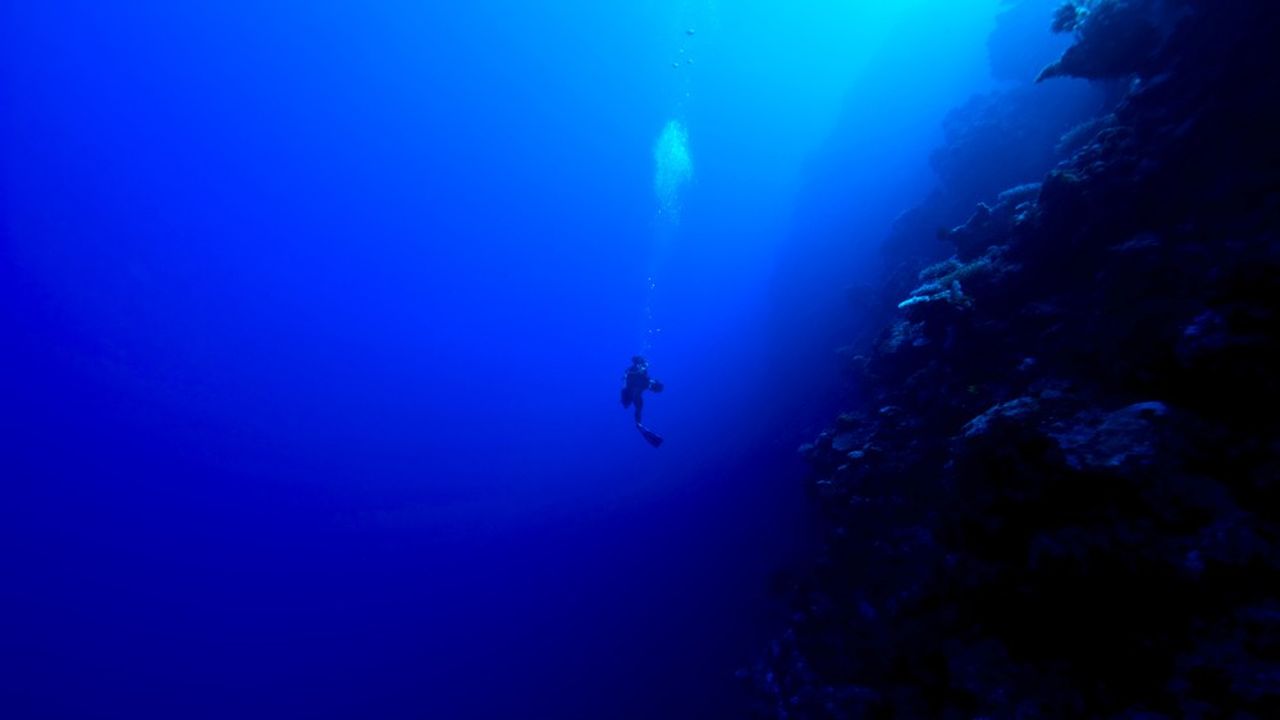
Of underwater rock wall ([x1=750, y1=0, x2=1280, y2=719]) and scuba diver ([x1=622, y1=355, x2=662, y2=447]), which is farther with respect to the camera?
scuba diver ([x1=622, y1=355, x2=662, y2=447])

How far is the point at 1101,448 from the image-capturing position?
4.93 metres

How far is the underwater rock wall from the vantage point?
14.1 ft

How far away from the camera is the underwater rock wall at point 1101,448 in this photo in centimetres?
431

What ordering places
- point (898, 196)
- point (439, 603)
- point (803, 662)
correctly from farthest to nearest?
point (439, 603), point (898, 196), point (803, 662)

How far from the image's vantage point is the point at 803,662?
970 cm

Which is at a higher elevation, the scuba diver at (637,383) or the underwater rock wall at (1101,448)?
the scuba diver at (637,383)

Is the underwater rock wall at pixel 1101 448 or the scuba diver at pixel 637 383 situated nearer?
the underwater rock wall at pixel 1101 448

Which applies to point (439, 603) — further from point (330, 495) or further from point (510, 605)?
point (330, 495)

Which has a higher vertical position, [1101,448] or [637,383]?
[637,383]

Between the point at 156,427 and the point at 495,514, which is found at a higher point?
the point at 156,427

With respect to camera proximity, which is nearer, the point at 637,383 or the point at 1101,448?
the point at 1101,448

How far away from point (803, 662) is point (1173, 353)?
7.24 m

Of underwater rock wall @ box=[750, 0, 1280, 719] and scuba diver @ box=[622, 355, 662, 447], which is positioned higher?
scuba diver @ box=[622, 355, 662, 447]

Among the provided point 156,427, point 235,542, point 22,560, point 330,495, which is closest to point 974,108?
point 330,495
